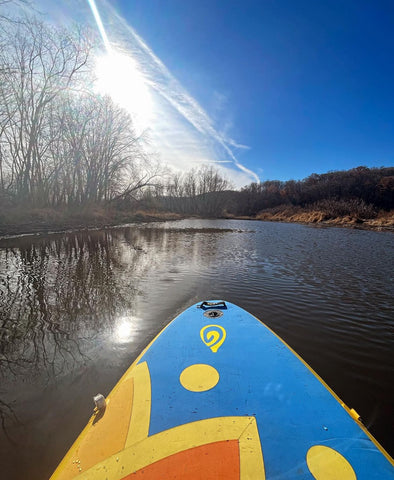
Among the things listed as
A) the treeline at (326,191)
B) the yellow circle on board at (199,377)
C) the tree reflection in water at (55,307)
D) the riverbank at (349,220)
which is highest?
the treeline at (326,191)

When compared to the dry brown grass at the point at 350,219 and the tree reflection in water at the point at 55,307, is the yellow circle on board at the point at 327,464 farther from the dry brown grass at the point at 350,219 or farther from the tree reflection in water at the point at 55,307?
the dry brown grass at the point at 350,219

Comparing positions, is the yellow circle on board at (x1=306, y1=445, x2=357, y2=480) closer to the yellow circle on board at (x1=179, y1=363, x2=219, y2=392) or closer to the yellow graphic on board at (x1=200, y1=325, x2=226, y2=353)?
the yellow circle on board at (x1=179, y1=363, x2=219, y2=392)

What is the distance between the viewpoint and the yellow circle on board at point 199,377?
2.10 meters

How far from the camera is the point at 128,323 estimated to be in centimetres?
435

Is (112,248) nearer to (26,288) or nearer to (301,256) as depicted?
(26,288)

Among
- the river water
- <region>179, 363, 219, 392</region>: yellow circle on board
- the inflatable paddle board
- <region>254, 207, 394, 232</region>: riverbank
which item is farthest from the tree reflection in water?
<region>254, 207, 394, 232</region>: riverbank

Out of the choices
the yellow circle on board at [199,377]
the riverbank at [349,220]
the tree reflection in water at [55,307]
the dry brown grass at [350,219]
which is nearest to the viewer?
the yellow circle on board at [199,377]

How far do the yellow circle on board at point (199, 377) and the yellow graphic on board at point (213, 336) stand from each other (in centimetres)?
35

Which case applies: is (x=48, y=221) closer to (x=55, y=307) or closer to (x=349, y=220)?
(x=55, y=307)

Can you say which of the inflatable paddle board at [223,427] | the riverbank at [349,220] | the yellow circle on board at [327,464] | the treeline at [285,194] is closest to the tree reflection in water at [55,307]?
the inflatable paddle board at [223,427]

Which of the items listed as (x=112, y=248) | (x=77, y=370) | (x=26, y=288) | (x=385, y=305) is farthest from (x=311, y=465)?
(x=112, y=248)

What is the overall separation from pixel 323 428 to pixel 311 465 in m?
0.35

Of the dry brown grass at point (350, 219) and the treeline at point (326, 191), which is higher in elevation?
the treeline at point (326, 191)

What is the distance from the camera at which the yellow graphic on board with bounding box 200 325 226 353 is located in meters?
2.82
